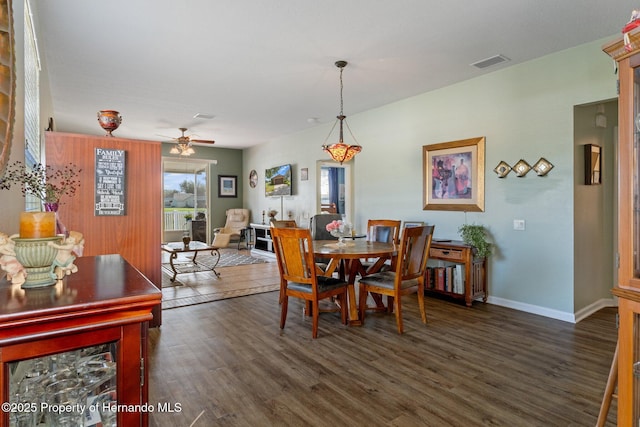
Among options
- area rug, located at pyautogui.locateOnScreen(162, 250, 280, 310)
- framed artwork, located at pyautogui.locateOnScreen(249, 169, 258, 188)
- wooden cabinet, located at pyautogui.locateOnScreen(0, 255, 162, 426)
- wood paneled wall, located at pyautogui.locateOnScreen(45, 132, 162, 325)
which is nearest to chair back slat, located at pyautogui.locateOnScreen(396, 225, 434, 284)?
area rug, located at pyautogui.locateOnScreen(162, 250, 280, 310)

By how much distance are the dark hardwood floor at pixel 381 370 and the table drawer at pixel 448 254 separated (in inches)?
26.4

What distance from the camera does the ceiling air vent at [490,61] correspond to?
3721mm

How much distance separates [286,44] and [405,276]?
2.55 meters

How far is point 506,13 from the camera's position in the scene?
2869 mm

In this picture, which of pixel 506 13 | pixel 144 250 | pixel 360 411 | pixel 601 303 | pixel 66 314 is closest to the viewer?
pixel 66 314

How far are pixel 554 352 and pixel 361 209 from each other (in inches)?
143

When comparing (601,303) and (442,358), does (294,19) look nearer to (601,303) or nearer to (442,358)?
(442,358)

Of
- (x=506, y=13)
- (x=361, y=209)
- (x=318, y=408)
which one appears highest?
(x=506, y=13)

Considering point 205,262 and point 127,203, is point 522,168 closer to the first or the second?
point 127,203

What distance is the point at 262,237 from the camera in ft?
28.5

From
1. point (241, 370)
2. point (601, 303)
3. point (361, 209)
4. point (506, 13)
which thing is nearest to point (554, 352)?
point (601, 303)

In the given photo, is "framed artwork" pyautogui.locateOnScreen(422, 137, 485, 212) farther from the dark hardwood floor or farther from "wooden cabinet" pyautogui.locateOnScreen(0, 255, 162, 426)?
"wooden cabinet" pyautogui.locateOnScreen(0, 255, 162, 426)

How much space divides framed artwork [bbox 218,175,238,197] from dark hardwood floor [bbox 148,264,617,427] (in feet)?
21.4

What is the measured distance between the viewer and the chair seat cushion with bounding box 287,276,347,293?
322 centimetres
